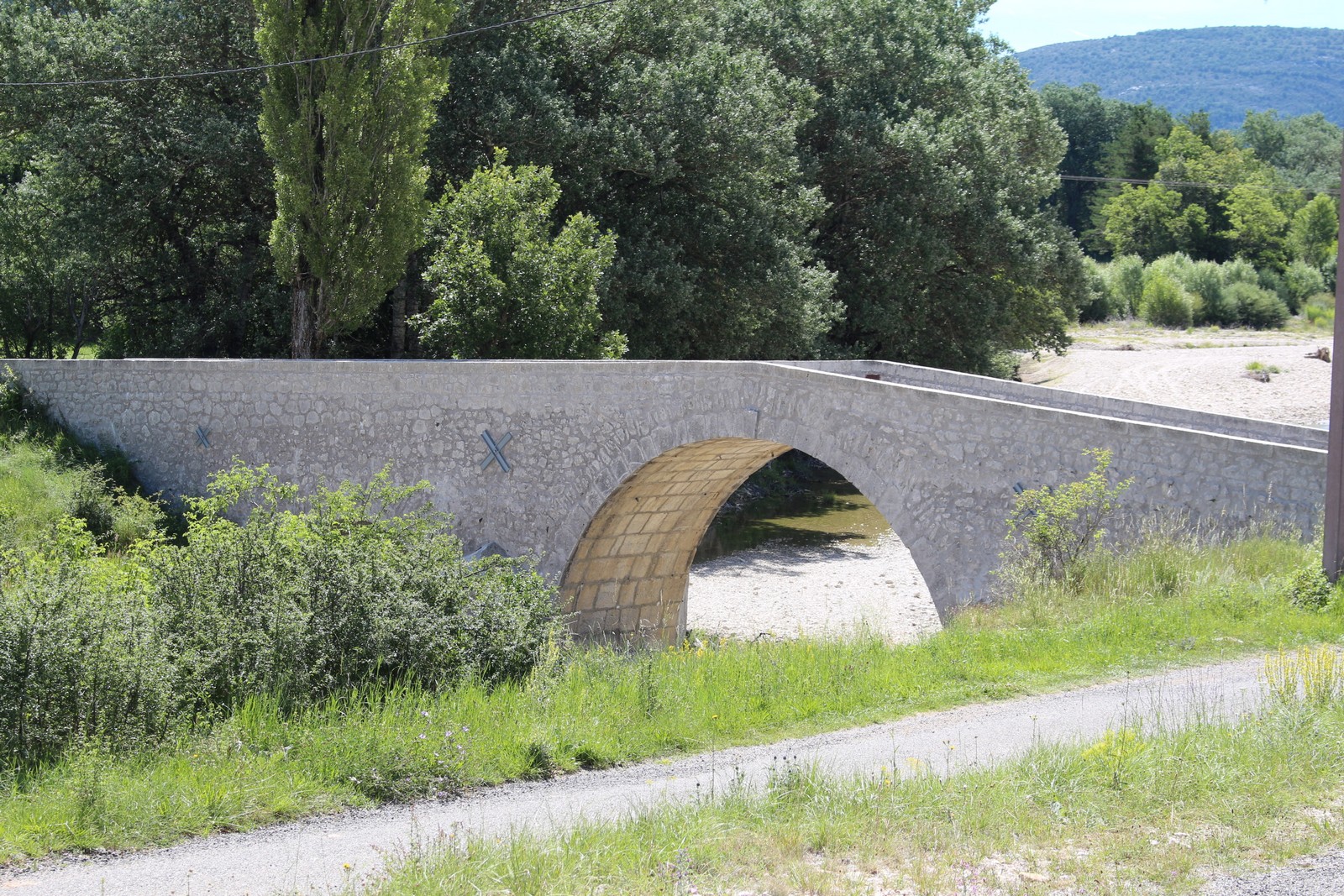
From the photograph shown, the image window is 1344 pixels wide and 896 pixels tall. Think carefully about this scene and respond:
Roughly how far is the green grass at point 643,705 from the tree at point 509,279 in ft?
31.3

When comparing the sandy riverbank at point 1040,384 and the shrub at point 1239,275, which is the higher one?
the shrub at point 1239,275

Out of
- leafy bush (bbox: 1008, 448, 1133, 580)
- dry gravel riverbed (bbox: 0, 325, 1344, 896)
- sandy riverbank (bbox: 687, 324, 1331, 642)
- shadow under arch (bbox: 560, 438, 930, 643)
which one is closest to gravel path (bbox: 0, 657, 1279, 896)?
dry gravel riverbed (bbox: 0, 325, 1344, 896)

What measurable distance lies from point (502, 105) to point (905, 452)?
12216mm

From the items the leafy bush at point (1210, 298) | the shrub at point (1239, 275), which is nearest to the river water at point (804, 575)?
the leafy bush at point (1210, 298)

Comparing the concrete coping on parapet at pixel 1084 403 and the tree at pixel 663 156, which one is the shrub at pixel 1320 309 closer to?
the tree at pixel 663 156

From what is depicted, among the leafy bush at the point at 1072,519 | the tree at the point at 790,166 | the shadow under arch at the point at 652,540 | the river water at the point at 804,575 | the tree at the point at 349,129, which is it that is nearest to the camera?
the leafy bush at the point at 1072,519

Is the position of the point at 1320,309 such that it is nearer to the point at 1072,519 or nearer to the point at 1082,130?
the point at 1082,130

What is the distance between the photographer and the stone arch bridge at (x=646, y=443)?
10625 mm

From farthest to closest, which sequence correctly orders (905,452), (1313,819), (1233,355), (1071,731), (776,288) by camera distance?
(1233,355) → (776,288) → (905,452) → (1071,731) → (1313,819)

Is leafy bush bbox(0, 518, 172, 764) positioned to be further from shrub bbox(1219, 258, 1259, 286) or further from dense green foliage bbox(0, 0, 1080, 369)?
shrub bbox(1219, 258, 1259, 286)

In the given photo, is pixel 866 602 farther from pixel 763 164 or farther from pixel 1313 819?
pixel 1313 819

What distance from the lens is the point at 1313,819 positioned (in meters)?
4.98

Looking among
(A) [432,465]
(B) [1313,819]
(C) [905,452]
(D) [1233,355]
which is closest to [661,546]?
(A) [432,465]

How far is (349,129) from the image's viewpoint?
18.0 metres
